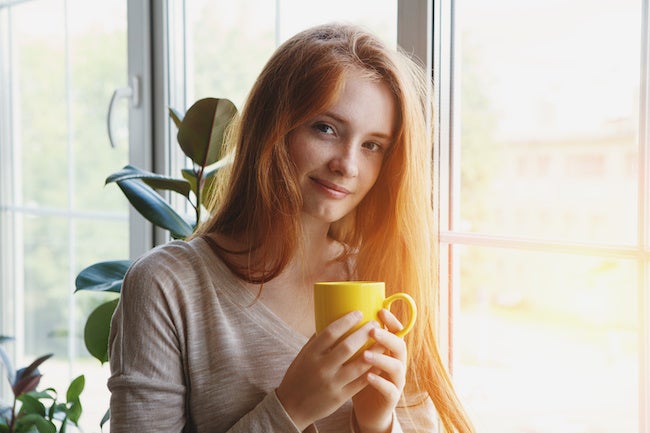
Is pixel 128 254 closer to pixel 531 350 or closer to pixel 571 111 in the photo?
pixel 531 350

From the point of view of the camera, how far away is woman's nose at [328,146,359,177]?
3.75ft

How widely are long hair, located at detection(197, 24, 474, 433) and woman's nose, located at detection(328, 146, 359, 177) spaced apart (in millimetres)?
70

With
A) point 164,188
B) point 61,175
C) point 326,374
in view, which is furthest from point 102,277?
point 61,175

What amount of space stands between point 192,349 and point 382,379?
315 millimetres

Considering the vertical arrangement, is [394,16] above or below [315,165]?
above

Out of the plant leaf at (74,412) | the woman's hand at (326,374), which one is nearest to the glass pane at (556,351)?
the woman's hand at (326,374)

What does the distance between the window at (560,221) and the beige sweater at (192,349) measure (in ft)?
1.58

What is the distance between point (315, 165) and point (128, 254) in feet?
4.42

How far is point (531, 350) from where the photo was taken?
5.65 ft

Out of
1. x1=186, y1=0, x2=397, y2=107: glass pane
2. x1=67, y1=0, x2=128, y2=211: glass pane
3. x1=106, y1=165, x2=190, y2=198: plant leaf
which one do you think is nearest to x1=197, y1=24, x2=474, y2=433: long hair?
x1=106, y1=165, x2=190, y2=198: plant leaf

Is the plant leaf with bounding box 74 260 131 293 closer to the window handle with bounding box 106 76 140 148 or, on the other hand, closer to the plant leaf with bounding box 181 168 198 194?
the plant leaf with bounding box 181 168 198 194

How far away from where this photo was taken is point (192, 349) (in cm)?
117

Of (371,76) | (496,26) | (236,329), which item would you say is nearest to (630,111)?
(496,26)

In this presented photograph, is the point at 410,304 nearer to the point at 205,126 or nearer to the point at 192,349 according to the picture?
the point at 192,349
